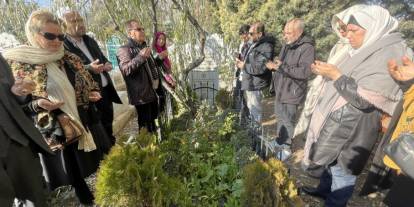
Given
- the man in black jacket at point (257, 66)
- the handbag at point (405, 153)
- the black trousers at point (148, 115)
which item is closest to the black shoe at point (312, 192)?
the man in black jacket at point (257, 66)

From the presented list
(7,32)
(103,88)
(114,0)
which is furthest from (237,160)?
(7,32)

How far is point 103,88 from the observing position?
3.44 metres

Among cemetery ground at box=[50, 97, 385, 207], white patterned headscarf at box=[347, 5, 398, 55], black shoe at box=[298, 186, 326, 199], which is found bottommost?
cemetery ground at box=[50, 97, 385, 207]

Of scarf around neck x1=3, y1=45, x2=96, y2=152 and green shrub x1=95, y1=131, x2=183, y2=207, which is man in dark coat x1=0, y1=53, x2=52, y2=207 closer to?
scarf around neck x1=3, y1=45, x2=96, y2=152

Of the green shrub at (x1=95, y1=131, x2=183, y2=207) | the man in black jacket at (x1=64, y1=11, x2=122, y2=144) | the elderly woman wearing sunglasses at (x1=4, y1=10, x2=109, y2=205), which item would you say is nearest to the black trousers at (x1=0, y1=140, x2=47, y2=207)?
the elderly woman wearing sunglasses at (x1=4, y1=10, x2=109, y2=205)

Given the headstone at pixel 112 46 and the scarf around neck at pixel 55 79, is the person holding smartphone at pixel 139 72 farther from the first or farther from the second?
the headstone at pixel 112 46

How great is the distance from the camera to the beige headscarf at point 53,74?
2.24 metres

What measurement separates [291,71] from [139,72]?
1997 millimetres

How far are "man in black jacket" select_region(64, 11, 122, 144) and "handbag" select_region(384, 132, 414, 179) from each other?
264 centimetres

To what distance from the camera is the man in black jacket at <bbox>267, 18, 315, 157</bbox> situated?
3.49 meters

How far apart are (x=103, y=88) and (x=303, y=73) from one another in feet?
8.37

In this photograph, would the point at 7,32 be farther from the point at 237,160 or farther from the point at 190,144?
the point at 237,160

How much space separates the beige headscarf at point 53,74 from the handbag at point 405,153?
244 cm

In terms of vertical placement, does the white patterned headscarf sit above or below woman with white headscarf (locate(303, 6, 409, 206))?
above
